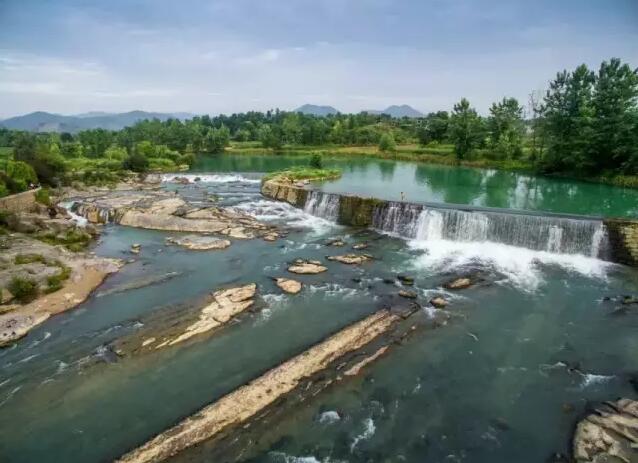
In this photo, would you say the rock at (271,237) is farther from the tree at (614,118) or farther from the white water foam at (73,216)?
the tree at (614,118)

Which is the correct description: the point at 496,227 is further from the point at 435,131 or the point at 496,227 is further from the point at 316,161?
the point at 435,131

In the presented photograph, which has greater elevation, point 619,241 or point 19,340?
point 619,241

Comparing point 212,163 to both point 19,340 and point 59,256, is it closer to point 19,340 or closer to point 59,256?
point 59,256

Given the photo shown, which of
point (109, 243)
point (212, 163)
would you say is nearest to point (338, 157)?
point (212, 163)

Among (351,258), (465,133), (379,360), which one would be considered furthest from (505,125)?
(379,360)

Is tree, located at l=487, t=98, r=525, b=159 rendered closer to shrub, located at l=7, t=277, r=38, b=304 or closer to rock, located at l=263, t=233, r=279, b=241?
rock, located at l=263, t=233, r=279, b=241
